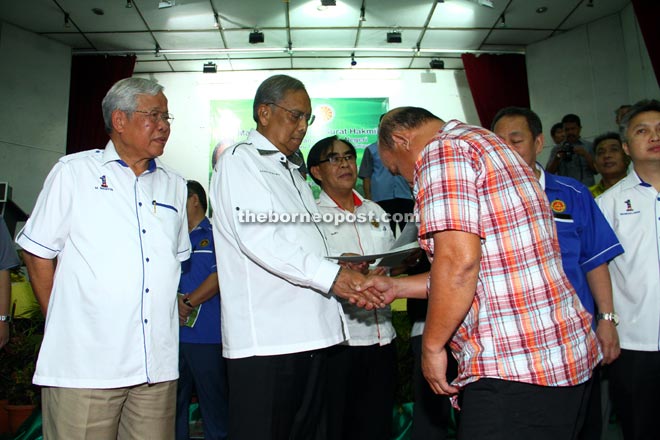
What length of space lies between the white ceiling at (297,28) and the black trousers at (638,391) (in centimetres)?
629

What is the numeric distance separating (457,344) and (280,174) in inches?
40.6

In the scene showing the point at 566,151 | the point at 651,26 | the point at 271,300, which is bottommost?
the point at 271,300

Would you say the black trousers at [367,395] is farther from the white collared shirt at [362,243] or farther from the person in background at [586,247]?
the person in background at [586,247]

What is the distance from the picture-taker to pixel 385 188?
5344 millimetres

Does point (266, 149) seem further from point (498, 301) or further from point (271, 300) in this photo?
point (498, 301)

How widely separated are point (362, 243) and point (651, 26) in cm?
614

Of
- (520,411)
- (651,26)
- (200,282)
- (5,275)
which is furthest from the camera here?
(651,26)

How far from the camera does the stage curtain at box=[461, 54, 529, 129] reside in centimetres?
873

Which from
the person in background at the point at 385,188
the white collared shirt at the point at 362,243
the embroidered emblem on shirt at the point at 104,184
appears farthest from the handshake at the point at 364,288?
the person in background at the point at 385,188

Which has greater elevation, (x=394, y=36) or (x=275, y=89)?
(x=394, y=36)

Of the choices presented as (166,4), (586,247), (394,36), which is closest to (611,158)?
(586,247)

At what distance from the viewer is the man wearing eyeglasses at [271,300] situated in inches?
67.8

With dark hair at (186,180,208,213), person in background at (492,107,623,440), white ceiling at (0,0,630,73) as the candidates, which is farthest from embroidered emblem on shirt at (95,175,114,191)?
white ceiling at (0,0,630,73)

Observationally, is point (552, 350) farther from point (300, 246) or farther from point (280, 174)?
point (280, 174)
